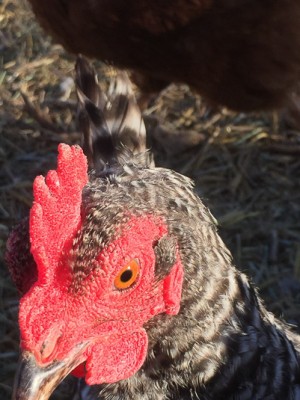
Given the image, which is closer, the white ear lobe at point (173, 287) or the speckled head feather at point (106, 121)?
the white ear lobe at point (173, 287)

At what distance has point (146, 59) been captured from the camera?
2723 mm

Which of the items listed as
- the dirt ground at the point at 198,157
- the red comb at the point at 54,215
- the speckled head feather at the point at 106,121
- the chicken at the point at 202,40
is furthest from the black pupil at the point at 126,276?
the chicken at the point at 202,40

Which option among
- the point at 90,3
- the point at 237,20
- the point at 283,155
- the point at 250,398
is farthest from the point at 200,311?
the point at 283,155

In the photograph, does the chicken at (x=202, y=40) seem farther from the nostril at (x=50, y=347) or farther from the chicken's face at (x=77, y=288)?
the nostril at (x=50, y=347)

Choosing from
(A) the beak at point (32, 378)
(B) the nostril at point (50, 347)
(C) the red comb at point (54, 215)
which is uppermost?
(C) the red comb at point (54, 215)

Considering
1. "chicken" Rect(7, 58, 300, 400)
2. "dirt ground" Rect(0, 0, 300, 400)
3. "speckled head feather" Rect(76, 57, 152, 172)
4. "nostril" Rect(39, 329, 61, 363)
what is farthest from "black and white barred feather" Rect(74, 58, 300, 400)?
"dirt ground" Rect(0, 0, 300, 400)

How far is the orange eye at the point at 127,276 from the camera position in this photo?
4.01 feet

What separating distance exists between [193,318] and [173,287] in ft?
0.35

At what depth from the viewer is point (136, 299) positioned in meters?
1.28

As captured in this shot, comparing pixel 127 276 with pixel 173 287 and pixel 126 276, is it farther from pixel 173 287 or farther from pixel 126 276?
pixel 173 287

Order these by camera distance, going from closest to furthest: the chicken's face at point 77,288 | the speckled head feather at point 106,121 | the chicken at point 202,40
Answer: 1. the chicken's face at point 77,288
2. the speckled head feather at point 106,121
3. the chicken at point 202,40

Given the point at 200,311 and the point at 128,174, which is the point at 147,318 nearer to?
the point at 200,311

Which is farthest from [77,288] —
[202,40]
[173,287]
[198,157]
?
[198,157]

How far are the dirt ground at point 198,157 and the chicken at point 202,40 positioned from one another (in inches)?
13.4
